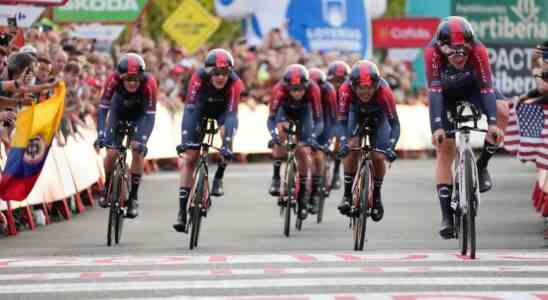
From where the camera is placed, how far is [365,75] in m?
16.8

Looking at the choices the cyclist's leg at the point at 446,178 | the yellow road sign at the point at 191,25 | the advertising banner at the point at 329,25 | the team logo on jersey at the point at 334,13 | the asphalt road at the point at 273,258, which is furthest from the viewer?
the team logo on jersey at the point at 334,13

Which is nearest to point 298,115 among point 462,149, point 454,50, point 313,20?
point 454,50

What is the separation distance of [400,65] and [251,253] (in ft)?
85.9

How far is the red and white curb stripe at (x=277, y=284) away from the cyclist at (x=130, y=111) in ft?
16.6

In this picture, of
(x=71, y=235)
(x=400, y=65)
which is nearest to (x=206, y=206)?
(x=71, y=235)

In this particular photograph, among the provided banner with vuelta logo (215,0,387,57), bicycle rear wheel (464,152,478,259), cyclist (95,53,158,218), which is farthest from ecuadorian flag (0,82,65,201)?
banner with vuelta logo (215,0,387,57)

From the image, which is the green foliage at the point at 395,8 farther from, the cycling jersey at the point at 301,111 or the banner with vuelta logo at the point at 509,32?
the cycling jersey at the point at 301,111

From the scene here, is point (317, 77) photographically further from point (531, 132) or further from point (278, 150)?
point (531, 132)

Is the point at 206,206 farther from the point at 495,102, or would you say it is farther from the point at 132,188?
the point at 495,102

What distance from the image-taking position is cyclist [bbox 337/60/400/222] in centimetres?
1684

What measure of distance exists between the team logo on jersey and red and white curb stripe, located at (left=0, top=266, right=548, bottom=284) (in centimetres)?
2880

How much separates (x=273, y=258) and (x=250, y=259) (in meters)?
0.24

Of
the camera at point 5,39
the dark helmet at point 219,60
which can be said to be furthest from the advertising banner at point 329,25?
the dark helmet at point 219,60

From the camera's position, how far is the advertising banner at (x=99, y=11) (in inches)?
1248
